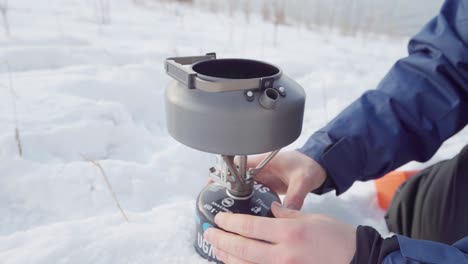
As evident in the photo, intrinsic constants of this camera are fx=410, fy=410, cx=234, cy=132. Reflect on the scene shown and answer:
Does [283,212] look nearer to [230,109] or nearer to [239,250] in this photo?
[239,250]

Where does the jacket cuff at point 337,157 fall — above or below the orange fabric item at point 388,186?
above

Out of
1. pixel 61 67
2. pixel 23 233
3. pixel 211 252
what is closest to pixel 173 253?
pixel 211 252

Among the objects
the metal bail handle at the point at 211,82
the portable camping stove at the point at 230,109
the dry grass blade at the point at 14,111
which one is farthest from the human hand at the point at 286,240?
the dry grass blade at the point at 14,111

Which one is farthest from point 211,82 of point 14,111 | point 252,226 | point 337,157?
point 14,111

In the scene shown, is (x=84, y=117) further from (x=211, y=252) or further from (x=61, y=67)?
(x=211, y=252)

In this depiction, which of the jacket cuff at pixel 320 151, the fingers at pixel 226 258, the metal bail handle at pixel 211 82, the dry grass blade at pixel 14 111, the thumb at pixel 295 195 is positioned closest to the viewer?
the metal bail handle at pixel 211 82

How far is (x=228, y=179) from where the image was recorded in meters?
0.85

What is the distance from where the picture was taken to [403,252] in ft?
2.34

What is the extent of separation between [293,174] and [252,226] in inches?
11.1

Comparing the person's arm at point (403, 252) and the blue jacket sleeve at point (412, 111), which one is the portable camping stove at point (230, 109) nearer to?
the person's arm at point (403, 252)

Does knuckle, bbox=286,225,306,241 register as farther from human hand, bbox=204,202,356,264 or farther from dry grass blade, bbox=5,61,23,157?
dry grass blade, bbox=5,61,23,157

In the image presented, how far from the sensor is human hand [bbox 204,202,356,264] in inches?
28.5

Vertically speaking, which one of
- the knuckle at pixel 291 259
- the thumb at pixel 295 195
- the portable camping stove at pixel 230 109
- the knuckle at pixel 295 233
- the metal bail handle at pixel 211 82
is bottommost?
the thumb at pixel 295 195

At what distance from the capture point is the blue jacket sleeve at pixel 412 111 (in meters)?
1.12
